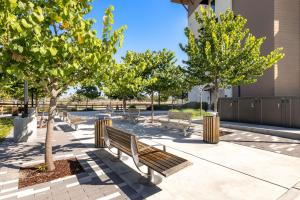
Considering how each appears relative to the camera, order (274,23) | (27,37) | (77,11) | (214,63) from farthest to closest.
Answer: (274,23)
(214,63)
(77,11)
(27,37)

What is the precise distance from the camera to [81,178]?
482 cm

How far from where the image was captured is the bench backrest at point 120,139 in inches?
181

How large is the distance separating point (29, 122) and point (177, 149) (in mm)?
6712

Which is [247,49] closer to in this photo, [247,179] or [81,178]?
[247,179]

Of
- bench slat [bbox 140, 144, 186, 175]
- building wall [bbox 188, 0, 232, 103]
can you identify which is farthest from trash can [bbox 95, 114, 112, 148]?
building wall [bbox 188, 0, 232, 103]

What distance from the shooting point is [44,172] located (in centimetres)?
514

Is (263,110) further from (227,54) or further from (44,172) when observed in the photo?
(44,172)

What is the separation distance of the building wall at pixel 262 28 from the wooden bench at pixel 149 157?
13692mm

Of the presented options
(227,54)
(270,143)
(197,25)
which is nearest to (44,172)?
(270,143)

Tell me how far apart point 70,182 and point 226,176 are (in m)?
3.75

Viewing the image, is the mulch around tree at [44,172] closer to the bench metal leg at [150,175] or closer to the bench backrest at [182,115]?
the bench metal leg at [150,175]

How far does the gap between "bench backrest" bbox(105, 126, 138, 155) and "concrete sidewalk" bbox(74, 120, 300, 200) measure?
587 millimetres

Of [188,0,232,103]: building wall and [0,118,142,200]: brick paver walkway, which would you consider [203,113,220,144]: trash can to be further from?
[188,0,232,103]: building wall

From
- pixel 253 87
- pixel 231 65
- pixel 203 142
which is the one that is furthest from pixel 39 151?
pixel 253 87
